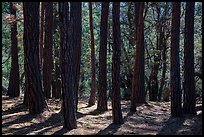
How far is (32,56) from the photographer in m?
12.6

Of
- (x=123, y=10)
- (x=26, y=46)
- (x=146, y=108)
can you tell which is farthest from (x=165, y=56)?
(x=26, y=46)

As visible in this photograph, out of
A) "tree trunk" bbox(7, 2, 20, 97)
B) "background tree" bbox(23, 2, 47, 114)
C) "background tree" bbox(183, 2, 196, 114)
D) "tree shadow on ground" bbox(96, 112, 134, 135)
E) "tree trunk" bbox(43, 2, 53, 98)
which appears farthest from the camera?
"tree trunk" bbox(7, 2, 20, 97)

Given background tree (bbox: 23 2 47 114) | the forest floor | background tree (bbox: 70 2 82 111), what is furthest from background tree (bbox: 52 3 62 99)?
background tree (bbox: 23 2 47 114)

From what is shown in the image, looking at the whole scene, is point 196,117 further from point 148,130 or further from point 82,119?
point 82,119

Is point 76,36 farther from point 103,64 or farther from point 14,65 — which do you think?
point 14,65

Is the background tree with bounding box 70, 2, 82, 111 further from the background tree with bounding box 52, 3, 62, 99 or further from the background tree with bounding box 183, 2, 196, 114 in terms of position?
the background tree with bounding box 52, 3, 62, 99

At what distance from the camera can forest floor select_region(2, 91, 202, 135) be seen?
410 inches

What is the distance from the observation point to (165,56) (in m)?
24.5

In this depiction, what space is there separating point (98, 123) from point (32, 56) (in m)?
3.34

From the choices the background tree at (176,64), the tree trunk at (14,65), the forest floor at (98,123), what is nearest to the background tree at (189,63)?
the forest floor at (98,123)

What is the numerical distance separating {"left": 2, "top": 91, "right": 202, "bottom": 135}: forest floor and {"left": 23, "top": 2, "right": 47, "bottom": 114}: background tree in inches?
21.2

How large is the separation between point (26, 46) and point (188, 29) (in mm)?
6173

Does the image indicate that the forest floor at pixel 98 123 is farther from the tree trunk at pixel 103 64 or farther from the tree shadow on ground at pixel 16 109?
the tree trunk at pixel 103 64

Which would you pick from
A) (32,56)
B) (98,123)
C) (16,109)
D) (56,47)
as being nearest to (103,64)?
(32,56)
